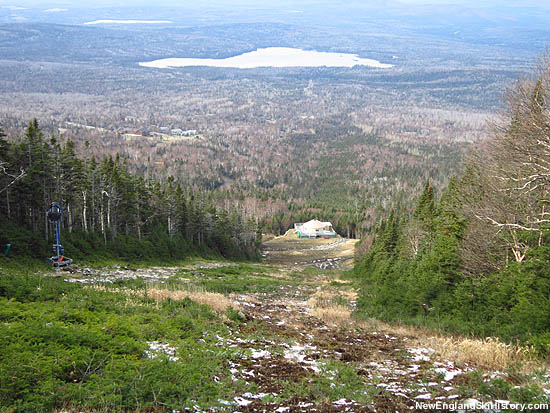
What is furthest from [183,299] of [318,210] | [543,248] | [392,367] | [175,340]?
[318,210]

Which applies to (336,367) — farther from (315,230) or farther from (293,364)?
(315,230)

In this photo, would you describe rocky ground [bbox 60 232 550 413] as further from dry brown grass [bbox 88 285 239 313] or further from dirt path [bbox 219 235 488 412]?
dry brown grass [bbox 88 285 239 313]

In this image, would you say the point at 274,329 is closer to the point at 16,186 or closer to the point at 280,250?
A: the point at 16,186

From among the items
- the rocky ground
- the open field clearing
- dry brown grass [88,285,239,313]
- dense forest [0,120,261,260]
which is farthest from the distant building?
dry brown grass [88,285,239,313]

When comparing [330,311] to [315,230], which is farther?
[315,230]

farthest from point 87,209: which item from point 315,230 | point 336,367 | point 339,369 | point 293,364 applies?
point 315,230

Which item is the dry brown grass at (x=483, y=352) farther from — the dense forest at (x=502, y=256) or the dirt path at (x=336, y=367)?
the dense forest at (x=502, y=256)
